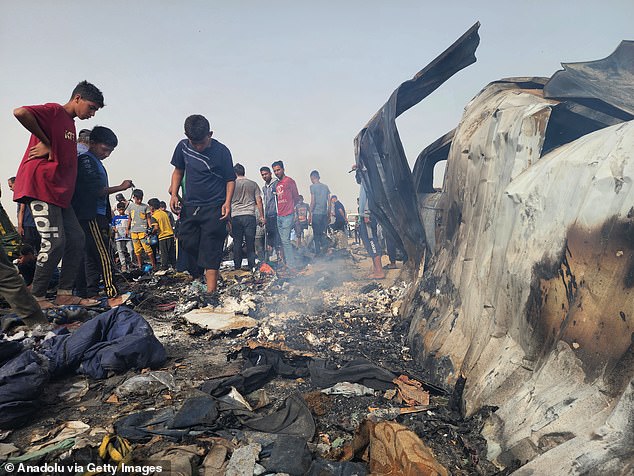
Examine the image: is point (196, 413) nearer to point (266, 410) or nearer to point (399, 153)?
point (266, 410)

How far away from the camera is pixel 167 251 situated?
9.73m

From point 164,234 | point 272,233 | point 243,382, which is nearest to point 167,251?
point 164,234

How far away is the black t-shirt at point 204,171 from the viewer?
511 centimetres

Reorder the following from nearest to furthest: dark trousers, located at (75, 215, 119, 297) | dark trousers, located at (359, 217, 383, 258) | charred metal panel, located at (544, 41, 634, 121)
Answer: charred metal panel, located at (544, 41, 634, 121), dark trousers, located at (75, 215, 119, 297), dark trousers, located at (359, 217, 383, 258)

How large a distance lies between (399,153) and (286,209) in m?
4.19

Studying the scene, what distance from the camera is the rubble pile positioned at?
171 cm

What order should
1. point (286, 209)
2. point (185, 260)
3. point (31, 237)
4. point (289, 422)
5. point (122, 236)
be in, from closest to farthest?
point (289, 422) → point (31, 237) → point (185, 260) → point (286, 209) → point (122, 236)

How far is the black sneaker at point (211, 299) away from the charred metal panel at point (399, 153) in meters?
2.45

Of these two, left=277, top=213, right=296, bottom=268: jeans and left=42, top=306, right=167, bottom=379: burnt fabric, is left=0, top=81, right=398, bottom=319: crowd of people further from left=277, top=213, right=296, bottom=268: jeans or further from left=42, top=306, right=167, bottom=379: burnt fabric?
left=42, top=306, right=167, bottom=379: burnt fabric

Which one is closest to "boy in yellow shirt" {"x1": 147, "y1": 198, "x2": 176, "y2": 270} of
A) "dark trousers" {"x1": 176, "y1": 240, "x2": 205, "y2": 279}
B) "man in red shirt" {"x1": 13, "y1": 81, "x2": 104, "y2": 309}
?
"dark trousers" {"x1": 176, "y1": 240, "x2": 205, "y2": 279}

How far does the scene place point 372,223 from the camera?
821 centimetres

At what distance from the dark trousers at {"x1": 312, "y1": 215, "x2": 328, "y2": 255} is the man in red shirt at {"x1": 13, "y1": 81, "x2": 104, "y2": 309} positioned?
673 cm

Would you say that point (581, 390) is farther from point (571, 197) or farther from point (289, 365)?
point (289, 365)

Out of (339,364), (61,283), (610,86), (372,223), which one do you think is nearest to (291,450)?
(339,364)
